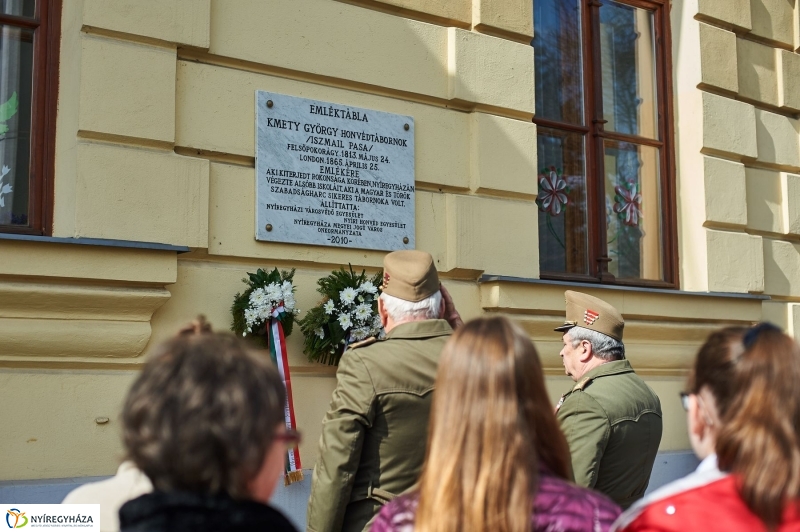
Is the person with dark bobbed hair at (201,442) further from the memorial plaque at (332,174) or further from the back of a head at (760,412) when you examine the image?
the memorial plaque at (332,174)

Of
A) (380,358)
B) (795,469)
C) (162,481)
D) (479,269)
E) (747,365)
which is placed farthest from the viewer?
(479,269)

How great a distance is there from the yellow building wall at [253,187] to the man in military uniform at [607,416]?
4.37 ft

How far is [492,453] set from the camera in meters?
1.69

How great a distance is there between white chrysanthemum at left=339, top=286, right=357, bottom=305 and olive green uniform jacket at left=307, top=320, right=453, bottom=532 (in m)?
1.35

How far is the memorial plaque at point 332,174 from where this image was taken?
175 inches

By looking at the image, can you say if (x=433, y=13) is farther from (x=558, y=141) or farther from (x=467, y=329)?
(x=467, y=329)

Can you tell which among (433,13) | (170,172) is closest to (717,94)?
(433,13)

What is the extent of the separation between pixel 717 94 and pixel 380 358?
438 cm

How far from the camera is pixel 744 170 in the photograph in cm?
642

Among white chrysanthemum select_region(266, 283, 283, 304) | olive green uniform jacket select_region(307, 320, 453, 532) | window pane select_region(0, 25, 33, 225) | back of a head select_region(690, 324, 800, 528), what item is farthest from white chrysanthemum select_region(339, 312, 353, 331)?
back of a head select_region(690, 324, 800, 528)

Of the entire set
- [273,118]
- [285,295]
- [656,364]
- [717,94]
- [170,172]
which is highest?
[717,94]

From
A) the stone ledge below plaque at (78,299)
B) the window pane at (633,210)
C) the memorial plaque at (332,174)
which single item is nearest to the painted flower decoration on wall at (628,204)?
the window pane at (633,210)

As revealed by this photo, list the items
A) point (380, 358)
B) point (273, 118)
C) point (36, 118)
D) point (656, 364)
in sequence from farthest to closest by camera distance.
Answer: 1. point (656, 364)
2. point (273, 118)
3. point (36, 118)
4. point (380, 358)
